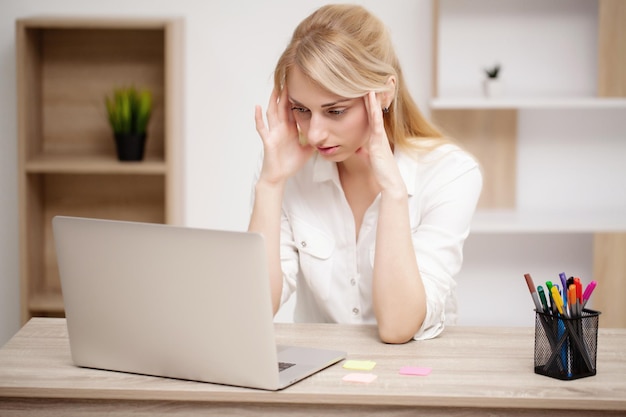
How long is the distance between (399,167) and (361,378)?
0.74 meters

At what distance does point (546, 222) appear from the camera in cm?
330

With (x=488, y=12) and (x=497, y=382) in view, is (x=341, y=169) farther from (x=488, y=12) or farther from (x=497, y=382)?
(x=488, y=12)

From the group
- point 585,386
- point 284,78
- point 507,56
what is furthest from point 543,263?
point 585,386

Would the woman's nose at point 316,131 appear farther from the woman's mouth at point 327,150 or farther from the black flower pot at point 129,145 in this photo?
the black flower pot at point 129,145

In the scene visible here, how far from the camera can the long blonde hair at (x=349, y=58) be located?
73.9 inches

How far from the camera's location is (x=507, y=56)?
3506 mm

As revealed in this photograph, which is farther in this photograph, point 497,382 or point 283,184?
point 283,184

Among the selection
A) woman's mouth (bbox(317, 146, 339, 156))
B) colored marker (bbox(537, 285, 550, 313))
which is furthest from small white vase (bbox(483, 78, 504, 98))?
colored marker (bbox(537, 285, 550, 313))

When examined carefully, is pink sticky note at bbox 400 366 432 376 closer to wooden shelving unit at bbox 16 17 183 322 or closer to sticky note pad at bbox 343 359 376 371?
sticky note pad at bbox 343 359 376 371

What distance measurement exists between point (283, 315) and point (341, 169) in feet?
5.25

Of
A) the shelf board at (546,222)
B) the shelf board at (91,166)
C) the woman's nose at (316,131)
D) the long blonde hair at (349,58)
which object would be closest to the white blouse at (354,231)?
the long blonde hair at (349,58)

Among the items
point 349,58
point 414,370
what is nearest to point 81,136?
point 349,58

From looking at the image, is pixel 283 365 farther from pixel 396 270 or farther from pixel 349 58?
pixel 349 58

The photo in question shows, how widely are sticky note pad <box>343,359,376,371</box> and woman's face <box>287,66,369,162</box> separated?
0.57 meters
